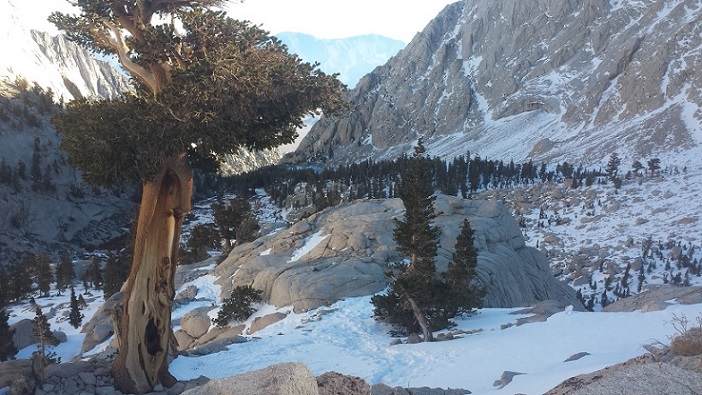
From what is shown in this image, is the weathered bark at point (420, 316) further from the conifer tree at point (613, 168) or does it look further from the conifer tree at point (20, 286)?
the conifer tree at point (613, 168)

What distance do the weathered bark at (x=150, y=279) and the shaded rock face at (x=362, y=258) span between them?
14879mm

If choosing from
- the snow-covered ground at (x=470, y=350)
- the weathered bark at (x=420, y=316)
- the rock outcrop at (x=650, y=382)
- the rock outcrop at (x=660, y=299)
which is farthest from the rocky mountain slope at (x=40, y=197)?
the rock outcrop at (x=650, y=382)

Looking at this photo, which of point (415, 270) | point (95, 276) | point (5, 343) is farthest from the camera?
point (95, 276)

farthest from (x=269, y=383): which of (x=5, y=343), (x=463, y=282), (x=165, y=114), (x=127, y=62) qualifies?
(x=5, y=343)

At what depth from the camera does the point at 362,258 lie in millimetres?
30781

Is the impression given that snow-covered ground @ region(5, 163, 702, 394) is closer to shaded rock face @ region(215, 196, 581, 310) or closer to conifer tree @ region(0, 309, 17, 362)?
shaded rock face @ region(215, 196, 581, 310)

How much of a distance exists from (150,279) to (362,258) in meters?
20.7

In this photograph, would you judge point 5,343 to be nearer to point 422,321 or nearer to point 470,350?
point 422,321

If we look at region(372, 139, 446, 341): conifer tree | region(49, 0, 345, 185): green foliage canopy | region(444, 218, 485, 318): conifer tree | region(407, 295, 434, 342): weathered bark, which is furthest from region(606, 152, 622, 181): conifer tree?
region(49, 0, 345, 185): green foliage canopy

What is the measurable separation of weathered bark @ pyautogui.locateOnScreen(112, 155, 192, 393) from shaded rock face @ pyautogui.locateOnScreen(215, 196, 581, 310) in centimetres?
1488

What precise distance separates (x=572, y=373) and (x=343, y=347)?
10.2 metres

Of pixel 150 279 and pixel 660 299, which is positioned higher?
pixel 150 279

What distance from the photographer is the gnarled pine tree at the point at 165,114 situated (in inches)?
382

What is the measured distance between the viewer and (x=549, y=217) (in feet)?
365
